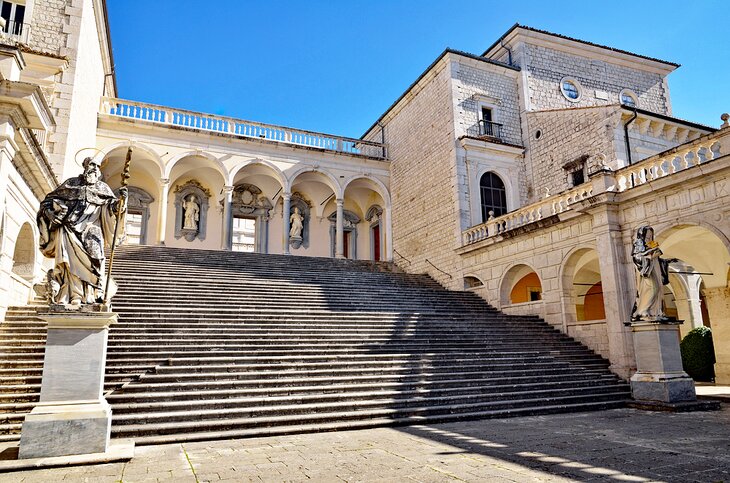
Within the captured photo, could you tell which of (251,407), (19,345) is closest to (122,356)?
(19,345)

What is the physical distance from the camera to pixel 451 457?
5.34 m

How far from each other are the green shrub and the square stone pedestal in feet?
52.2

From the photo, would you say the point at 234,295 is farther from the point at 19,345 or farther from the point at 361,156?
the point at 361,156

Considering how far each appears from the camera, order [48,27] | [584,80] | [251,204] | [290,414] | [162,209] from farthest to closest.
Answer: [251,204]
[584,80]
[162,209]
[48,27]
[290,414]

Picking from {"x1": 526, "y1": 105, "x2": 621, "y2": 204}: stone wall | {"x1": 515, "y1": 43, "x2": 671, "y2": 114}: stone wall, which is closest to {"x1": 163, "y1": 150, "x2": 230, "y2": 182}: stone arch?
{"x1": 526, "y1": 105, "x2": 621, "y2": 204}: stone wall

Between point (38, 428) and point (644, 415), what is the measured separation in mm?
9070

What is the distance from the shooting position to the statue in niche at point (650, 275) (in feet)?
30.9

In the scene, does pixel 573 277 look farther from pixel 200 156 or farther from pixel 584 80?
pixel 200 156

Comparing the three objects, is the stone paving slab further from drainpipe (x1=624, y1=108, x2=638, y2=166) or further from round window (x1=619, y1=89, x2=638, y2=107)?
round window (x1=619, y1=89, x2=638, y2=107)

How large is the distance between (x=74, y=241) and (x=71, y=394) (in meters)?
1.82

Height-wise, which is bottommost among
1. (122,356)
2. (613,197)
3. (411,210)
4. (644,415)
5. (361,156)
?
(644,415)

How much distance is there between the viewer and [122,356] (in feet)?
27.1

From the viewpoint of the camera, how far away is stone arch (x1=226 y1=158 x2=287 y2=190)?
20625 millimetres

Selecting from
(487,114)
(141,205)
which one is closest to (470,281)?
(487,114)
